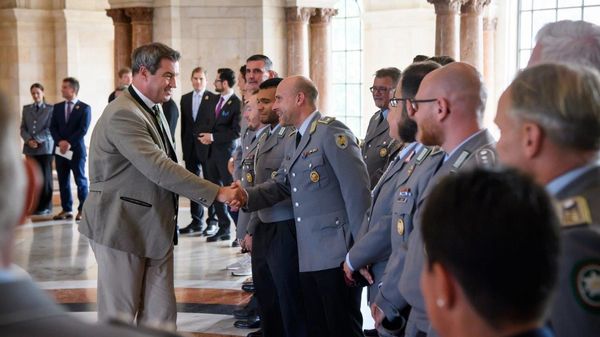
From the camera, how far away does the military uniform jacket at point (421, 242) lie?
8.91 feet

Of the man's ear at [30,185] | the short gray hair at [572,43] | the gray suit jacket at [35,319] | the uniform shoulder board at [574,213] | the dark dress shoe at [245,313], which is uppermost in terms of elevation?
the short gray hair at [572,43]

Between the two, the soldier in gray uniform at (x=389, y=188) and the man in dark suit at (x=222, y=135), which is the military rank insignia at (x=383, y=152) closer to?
the soldier in gray uniform at (x=389, y=188)

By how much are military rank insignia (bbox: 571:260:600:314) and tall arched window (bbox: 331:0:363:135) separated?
15999 mm

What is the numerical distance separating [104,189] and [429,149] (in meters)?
1.86

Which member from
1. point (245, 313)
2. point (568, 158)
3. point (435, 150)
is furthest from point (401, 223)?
point (245, 313)

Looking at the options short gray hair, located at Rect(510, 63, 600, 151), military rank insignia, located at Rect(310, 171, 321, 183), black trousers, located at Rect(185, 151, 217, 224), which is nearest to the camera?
short gray hair, located at Rect(510, 63, 600, 151)

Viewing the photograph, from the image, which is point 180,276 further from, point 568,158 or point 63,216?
point 568,158

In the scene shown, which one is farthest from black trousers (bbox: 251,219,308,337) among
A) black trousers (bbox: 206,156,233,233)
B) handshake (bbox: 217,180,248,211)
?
black trousers (bbox: 206,156,233,233)

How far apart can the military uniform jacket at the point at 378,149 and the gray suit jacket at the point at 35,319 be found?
14.4ft

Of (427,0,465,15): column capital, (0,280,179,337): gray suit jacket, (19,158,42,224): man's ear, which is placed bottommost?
(0,280,179,337): gray suit jacket

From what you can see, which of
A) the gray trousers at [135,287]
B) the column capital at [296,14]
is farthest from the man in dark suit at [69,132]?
the gray trousers at [135,287]

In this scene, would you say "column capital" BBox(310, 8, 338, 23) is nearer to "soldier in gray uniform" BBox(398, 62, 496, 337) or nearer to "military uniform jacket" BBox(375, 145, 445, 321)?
"military uniform jacket" BBox(375, 145, 445, 321)

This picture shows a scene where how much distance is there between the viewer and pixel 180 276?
7.76 m

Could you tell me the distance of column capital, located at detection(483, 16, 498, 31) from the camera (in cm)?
1673
